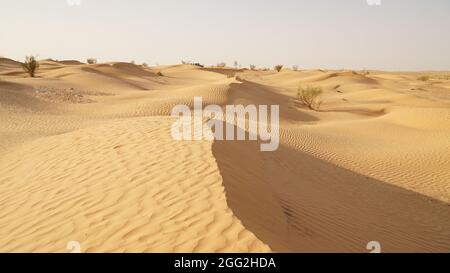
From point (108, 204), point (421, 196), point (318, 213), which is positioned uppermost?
point (108, 204)

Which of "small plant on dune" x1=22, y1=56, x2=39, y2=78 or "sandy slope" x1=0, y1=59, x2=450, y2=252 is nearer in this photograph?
"sandy slope" x1=0, y1=59, x2=450, y2=252

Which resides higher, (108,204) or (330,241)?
(108,204)

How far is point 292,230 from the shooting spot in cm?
475

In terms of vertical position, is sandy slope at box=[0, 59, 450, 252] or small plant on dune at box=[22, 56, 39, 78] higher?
small plant on dune at box=[22, 56, 39, 78]

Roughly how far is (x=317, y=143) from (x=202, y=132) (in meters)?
5.89

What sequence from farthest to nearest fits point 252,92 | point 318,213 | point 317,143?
point 252,92, point 317,143, point 318,213

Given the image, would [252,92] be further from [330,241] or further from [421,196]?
[330,241]

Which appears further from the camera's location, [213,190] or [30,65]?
[30,65]

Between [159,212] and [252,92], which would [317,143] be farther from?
[252,92]

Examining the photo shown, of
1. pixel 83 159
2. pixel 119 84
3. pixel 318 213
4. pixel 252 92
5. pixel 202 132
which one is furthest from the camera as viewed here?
pixel 119 84

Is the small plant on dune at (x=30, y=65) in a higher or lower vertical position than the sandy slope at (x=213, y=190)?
higher

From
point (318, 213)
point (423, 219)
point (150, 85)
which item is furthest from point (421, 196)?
point (150, 85)

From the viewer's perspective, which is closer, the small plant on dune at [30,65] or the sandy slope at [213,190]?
the sandy slope at [213,190]
